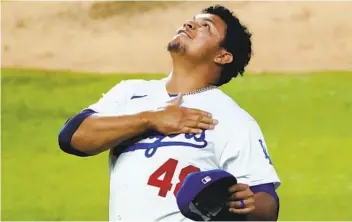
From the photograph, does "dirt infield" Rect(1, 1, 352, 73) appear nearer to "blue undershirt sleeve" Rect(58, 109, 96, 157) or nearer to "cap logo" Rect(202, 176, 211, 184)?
"blue undershirt sleeve" Rect(58, 109, 96, 157)

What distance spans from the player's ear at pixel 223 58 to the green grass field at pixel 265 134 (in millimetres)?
925

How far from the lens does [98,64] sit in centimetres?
341

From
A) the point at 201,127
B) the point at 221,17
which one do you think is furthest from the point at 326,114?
the point at 201,127

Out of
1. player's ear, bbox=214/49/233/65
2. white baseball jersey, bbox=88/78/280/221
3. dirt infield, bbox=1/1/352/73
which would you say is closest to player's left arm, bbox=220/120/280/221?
white baseball jersey, bbox=88/78/280/221

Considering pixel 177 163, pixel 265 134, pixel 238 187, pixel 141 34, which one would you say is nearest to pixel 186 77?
pixel 177 163

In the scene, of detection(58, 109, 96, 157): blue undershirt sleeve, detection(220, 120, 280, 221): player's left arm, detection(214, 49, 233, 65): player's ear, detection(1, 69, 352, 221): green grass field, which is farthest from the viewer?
detection(1, 69, 352, 221): green grass field

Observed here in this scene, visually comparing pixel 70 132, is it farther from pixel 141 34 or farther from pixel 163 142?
pixel 141 34


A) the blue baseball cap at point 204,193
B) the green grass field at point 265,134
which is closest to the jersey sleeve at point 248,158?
the blue baseball cap at point 204,193

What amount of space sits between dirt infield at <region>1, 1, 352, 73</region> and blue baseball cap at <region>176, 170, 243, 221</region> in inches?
60.0

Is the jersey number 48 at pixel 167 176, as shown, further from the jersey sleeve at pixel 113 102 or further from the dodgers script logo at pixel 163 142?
the jersey sleeve at pixel 113 102

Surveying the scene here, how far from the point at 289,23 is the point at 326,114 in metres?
0.37

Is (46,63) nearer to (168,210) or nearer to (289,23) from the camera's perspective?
(289,23)

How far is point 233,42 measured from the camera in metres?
2.01

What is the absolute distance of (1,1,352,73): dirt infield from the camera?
3.21 m
